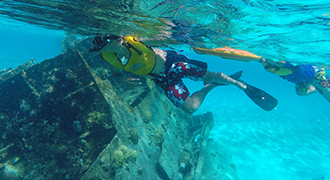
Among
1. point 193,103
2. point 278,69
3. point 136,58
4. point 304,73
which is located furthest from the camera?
point 278,69

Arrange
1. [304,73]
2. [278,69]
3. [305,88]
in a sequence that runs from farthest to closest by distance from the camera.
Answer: [305,88] → [278,69] → [304,73]

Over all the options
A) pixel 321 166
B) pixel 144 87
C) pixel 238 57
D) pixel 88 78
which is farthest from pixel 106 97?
pixel 321 166

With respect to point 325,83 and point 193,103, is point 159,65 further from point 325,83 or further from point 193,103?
point 325,83

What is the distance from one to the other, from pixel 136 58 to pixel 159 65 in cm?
71

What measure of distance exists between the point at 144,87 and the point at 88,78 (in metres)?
2.97

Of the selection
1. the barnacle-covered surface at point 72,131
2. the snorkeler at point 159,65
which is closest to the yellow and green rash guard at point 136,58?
the snorkeler at point 159,65

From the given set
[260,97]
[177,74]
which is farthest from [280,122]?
[177,74]

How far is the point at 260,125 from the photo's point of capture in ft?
61.5

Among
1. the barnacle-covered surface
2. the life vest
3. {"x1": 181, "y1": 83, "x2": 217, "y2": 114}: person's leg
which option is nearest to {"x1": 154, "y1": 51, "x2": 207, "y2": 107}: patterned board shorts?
{"x1": 181, "y1": 83, "x2": 217, "y2": 114}: person's leg

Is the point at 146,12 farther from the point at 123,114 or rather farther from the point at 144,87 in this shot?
the point at 123,114

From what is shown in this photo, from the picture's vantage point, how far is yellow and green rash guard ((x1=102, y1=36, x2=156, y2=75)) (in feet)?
11.6

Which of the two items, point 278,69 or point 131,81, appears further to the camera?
point 278,69

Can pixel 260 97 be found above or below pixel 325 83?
above

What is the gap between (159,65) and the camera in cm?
401
